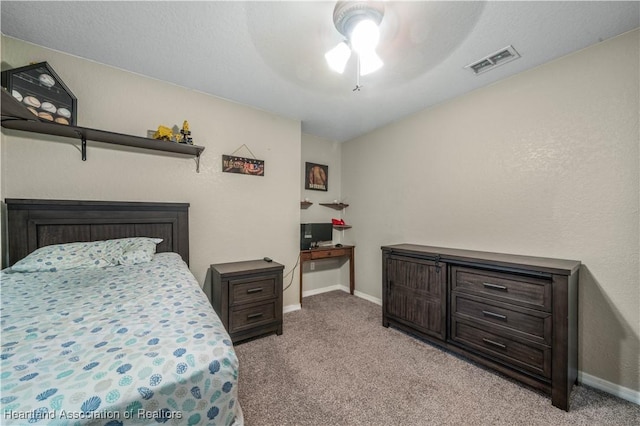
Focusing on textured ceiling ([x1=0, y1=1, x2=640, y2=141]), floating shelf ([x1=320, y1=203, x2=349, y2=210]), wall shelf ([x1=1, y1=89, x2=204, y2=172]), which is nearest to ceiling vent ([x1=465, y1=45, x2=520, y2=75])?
textured ceiling ([x1=0, y1=1, x2=640, y2=141])

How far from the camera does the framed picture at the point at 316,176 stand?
3.73 metres

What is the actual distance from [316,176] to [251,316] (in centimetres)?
225

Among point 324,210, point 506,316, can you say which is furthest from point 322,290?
point 506,316

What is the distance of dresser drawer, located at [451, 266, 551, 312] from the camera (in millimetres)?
1637

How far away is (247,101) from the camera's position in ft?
8.82

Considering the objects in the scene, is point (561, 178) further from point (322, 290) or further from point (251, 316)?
point (322, 290)

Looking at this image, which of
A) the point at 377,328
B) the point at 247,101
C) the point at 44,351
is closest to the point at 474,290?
the point at 377,328

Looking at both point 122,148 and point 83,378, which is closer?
point 83,378

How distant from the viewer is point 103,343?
0.79m

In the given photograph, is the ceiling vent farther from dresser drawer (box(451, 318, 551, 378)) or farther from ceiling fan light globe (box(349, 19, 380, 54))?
dresser drawer (box(451, 318, 551, 378))

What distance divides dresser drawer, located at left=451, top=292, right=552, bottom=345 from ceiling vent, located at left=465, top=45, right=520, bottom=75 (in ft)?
6.18

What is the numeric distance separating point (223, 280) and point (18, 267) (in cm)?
127

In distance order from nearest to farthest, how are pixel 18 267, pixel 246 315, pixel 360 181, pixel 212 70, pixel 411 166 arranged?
pixel 18 267, pixel 212 70, pixel 246 315, pixel 411 166, pixel 360 181

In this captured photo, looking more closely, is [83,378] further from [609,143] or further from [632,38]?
[632,38]
